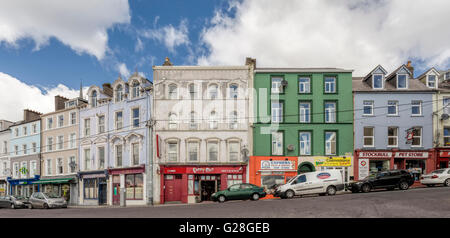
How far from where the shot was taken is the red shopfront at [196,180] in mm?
30812

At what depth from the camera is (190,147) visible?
3166cm

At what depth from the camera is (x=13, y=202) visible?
3103cm

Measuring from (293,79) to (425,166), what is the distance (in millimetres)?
14716

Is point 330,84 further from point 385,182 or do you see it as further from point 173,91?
point 173,91

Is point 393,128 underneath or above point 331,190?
above

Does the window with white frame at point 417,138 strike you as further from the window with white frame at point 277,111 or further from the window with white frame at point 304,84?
the window with white frame at point 277,111

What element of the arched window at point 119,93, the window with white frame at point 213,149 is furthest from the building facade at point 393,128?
the arched window at point 119,93

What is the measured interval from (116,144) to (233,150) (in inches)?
486

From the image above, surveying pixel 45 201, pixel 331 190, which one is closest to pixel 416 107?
pixel 331 190

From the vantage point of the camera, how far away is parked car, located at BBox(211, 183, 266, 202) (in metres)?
24.1

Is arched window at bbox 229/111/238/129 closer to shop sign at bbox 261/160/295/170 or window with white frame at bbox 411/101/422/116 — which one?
shop sign at bbox 261/160/295/170

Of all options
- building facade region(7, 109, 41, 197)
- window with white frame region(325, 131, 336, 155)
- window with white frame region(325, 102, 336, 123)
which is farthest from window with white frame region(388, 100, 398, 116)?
building facade region(7, 109, 41, 197)
